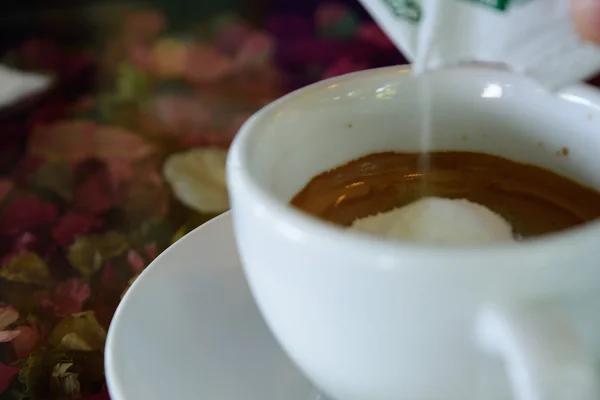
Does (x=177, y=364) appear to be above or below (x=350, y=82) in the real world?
below

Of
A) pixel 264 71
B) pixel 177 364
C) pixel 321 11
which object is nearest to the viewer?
pixel 177 364

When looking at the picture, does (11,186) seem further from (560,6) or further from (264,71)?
(560,6)

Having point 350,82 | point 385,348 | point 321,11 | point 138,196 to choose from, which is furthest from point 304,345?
point 321,11

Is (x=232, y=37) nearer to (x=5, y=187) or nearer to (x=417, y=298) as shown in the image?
(x=5, y=187)

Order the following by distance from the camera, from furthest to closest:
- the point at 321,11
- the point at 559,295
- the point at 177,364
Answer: the point at 321,11, the point at 177,364, the point at 559,295

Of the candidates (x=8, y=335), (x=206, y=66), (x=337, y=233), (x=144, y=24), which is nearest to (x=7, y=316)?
(x=8, y=335)

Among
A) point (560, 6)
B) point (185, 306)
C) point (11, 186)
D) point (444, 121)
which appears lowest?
point (11, 186)

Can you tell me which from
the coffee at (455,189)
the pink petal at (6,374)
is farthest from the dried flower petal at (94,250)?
the coffee at (455,189)

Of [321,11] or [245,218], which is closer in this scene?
[245,218]

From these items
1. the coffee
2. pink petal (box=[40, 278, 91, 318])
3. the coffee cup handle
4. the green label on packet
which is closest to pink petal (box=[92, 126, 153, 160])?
pink petal (box=[40, 278, 91, 318])
